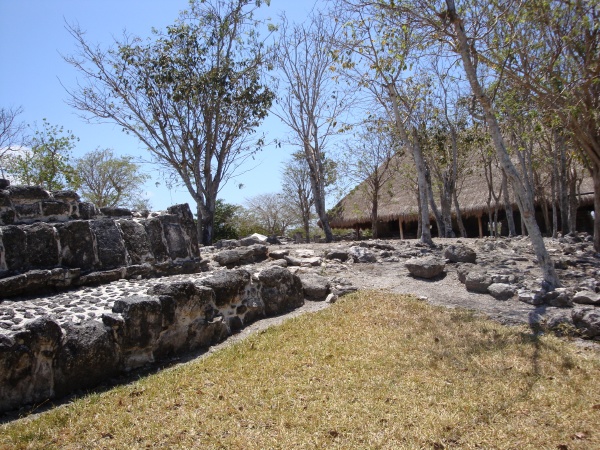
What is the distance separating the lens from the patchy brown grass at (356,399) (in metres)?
3.42

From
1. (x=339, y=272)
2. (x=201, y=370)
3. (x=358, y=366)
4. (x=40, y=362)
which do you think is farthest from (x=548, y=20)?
(x=40, y=362)

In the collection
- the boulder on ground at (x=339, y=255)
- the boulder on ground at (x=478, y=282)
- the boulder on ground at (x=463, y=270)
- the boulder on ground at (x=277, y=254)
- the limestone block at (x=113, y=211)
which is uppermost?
the limestone block at (x=113, y=211)

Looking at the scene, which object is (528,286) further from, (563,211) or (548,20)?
(563,211)

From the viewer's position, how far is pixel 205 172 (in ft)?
48.3

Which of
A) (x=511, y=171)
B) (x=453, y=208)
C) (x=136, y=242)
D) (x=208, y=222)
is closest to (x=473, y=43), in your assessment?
(x=511, y=171)

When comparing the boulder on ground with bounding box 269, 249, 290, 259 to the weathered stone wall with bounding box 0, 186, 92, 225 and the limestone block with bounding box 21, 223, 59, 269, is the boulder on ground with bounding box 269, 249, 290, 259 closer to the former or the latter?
the weathered stone wall with bounding box 0, 186, 92, 225

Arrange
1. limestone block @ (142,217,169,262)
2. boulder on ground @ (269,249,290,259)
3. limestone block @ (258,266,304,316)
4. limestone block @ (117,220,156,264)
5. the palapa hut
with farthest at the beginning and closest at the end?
the palapa hut, boulder on ground @ (269,249,290,259), limestone block @ (142,217,169,262), limestone block @ (258,266,304,316), limestone block @ (117,220,156,264)

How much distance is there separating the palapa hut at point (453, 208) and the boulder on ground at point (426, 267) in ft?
36.2

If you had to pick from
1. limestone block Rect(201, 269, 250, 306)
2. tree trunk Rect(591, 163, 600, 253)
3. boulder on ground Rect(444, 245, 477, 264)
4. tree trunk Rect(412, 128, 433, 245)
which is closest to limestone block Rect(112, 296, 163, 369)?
limestone block Rect(201, 269, 250, 306)

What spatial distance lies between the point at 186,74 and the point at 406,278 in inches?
359

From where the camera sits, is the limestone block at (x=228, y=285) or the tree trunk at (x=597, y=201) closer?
the limestone block at (x=228, y=285)

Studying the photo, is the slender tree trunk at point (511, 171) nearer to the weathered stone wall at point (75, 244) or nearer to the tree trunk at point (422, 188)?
the tree trunk at point (422, 188)

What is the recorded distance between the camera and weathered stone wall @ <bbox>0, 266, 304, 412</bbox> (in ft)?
13.6

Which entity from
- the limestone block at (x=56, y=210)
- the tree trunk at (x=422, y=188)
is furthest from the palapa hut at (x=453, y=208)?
the limestone block at (x=56, y=210)
